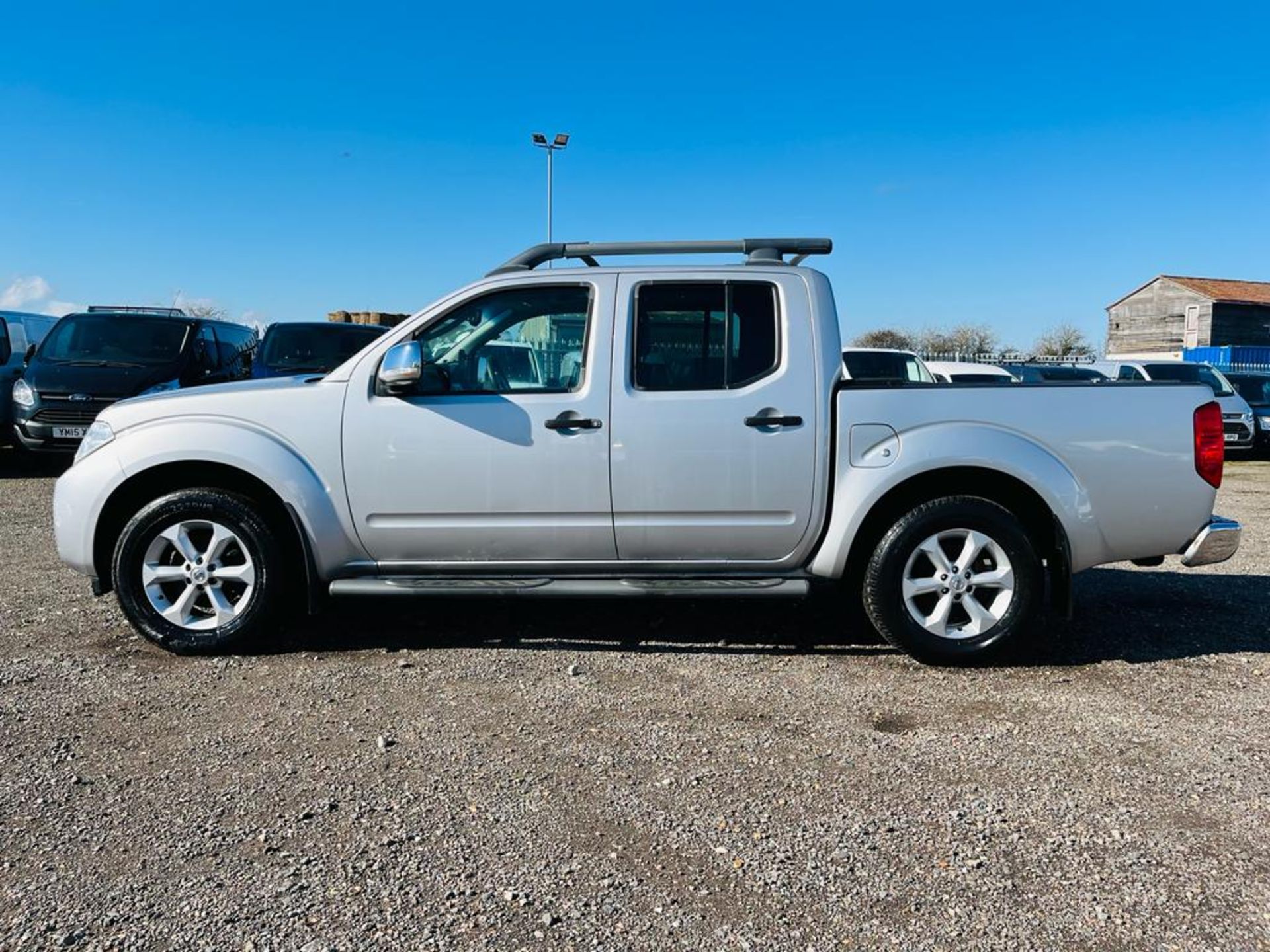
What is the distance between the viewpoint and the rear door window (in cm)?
450

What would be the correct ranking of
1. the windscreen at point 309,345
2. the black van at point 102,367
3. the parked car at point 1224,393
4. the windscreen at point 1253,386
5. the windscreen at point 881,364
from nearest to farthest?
the black van at point 102,367 < the windscreen at point 309,345 < the windscreen at point 881,364 < the parked car at point 1224,393 < the windscreen at point 1253,386

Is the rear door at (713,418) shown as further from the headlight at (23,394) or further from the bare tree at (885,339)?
the bare tree at (885,339)

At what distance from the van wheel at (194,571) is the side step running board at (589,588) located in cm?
38

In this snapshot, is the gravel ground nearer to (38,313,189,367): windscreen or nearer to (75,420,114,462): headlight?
(75,420,114,462): headlight

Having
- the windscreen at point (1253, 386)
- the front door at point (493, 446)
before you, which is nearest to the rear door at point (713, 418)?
the front door at point (493, 446)

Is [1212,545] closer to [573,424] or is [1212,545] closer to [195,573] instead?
[573,424]

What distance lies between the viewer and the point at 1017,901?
2.55m

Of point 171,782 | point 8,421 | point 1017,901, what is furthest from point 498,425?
point 8,421

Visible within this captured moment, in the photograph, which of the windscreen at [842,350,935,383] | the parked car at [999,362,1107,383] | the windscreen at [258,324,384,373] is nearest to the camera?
the windscreen at [258,324,384,373]

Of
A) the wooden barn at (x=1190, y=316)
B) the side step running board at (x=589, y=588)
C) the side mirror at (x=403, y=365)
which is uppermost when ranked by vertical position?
the wooden barn at (x=1190, y=316)

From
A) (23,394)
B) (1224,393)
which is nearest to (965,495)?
(23,394)

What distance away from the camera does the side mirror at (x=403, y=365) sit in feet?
14.1

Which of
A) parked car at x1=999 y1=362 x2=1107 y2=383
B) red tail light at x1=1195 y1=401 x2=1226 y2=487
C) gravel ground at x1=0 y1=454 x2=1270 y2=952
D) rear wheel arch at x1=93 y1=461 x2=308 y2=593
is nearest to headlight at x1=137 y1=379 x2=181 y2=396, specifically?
gravel ground at x1=0 y1=454 x2=1270 y2=952

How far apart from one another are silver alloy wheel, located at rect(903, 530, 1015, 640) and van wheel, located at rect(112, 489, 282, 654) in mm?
3017
